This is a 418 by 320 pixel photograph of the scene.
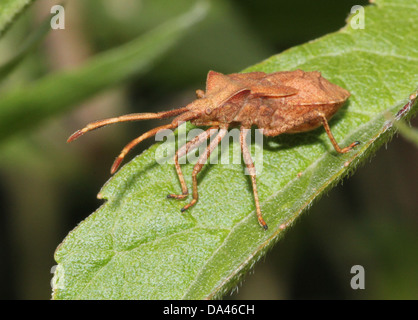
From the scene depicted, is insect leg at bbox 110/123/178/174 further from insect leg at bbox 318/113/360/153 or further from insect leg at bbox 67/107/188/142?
insect leg at bbox 318/113/360/153

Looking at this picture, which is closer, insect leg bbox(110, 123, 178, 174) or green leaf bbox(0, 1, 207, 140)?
insect leg bbox(110, 123, 178, 174)

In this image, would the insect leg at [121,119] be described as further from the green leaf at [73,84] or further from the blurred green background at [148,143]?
the blurred green background at [148,143]

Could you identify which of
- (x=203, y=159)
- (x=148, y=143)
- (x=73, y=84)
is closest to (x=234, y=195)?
(x=203, y=159)

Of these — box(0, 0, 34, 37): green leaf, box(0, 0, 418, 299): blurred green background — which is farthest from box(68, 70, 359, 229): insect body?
box(0, 0, 418, 299): blurred green background

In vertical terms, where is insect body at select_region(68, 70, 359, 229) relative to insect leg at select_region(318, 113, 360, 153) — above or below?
above

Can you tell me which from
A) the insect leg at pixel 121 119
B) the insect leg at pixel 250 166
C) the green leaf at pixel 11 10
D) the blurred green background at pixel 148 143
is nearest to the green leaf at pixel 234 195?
the insect leg at pixel 250 166

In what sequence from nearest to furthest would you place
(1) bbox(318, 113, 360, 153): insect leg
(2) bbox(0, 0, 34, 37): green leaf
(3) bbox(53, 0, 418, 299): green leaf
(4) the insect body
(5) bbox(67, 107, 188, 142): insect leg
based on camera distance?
(3) bbox(53, 0, 418, 299): green leaf → (2) bbox(0, 0, 34, 37): green leaf → (5) bbox(67, 107, 188, 142): insect leg → (1) bbox(318, 113, 360, 153): insect leg → (4) the insect body
